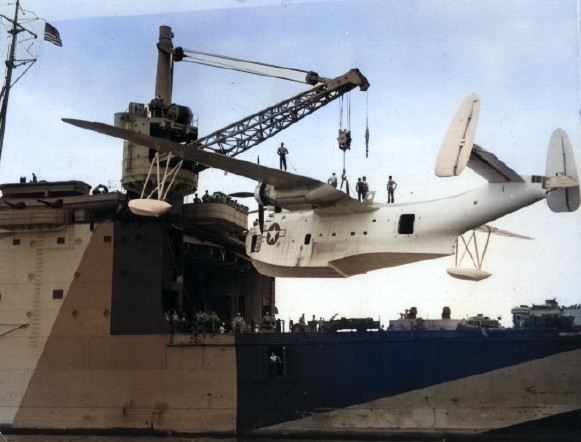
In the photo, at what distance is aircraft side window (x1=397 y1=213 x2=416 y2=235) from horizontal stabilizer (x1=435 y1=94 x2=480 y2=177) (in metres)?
3.04

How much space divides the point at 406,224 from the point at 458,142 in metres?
3.55

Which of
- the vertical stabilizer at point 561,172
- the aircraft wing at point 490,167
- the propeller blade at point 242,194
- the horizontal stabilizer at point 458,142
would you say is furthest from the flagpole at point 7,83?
the vertical stabilizer at point 561,172

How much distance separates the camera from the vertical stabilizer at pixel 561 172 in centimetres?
1783

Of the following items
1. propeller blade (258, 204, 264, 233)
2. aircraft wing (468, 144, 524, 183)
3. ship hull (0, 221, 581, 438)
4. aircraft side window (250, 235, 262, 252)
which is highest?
aircraft wing (468, 144, 524, 183)

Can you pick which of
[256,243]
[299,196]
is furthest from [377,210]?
[256,243]

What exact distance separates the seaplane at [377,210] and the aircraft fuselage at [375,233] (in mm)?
24

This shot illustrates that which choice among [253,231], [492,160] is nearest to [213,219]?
[253,231]

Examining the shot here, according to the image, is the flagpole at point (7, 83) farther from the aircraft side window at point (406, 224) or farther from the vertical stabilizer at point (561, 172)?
the vertical stabilizer at point (561, 172)

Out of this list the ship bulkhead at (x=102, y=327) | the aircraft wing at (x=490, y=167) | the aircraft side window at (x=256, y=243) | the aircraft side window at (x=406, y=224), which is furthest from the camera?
the aircraft side window at (x=256, y=243)

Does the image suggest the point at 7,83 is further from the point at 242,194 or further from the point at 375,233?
the point at 375,233

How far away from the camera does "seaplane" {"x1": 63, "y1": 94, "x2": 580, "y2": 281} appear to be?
17.9 metres

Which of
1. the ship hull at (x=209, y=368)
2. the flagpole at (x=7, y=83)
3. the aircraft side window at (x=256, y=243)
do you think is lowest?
the ship hull at (x=209, y=368)

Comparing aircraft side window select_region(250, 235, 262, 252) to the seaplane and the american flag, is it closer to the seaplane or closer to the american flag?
the seaplane

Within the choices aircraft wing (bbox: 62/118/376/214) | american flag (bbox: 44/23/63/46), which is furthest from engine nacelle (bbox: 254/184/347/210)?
american flag (bbox: 44/23/63/46)
